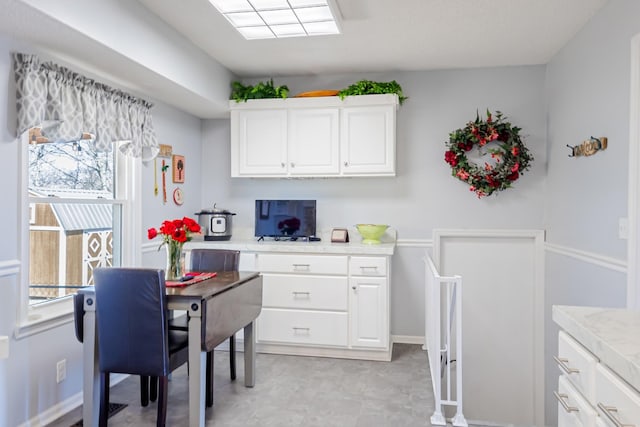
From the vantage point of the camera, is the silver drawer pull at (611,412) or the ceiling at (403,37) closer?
the silver drawer pull at (611,412)

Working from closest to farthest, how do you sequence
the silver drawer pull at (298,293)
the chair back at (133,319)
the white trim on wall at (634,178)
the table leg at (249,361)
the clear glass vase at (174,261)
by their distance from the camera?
1. the chair back at (133,319)
2. the white trim on wall at (634,178)
3. the clear glass vase at (174,261)
4. the table leg at (249,361)
5. the silver drawer pull at (298,293)

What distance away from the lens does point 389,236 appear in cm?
434

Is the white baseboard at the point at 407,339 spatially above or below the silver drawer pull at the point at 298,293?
below

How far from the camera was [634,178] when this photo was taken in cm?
252

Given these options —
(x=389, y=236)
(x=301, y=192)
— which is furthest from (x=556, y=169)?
(x=301, y=192)

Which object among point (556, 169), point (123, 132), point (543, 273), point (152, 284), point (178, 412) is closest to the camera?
point (152, 284)

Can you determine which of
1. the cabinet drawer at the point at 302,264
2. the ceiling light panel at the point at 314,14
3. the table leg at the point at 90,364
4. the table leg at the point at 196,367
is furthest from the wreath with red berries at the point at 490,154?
the table leg at the point at 90,364

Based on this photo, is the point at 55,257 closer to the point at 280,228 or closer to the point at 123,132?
the point at 123,132

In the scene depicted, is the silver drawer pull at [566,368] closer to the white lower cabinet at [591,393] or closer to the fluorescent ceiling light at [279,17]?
the white lower cabinet at [591,393]

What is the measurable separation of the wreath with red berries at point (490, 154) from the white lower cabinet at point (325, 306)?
113cm

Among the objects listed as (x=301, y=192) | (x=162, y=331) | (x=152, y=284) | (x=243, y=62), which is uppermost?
(x=243, y=62)

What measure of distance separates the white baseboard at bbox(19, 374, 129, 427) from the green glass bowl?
244 cm

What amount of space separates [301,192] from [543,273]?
2.32 meters

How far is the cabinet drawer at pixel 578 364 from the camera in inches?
49.5
